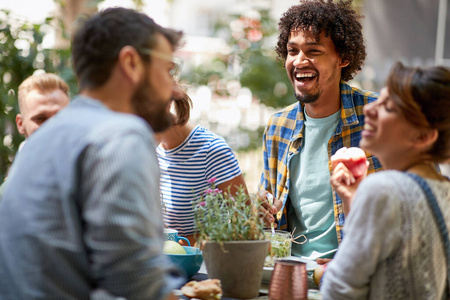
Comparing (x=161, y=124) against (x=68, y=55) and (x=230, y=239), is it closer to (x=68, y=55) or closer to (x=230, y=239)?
(x=230, y=239)

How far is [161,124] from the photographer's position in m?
1.42

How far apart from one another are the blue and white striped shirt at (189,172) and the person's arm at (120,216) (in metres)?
1.48

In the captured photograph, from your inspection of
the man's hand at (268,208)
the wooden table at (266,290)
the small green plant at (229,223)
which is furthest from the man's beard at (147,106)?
the man's hand at (268,208)

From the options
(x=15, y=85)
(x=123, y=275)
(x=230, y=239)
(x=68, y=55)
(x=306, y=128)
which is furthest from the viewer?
(x=68, y=55)

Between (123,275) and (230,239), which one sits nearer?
(123,275)

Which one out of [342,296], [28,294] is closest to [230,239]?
[342,296]

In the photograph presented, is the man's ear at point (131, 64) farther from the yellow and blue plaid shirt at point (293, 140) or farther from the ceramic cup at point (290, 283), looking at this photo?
the yellow and blue plaid shirt at point (293, 140)

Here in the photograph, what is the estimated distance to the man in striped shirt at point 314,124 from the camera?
8.68 feet

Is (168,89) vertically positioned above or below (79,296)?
above

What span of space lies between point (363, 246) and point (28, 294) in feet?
2.75

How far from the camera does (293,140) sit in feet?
9.45

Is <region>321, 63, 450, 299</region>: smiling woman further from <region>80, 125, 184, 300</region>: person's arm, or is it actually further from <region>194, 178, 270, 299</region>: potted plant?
<region>80, 125, 184, 300</region>: person's arm

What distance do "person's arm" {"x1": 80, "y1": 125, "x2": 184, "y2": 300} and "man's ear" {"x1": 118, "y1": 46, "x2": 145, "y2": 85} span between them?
193 millimetres

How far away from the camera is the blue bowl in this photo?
6.40 feet
